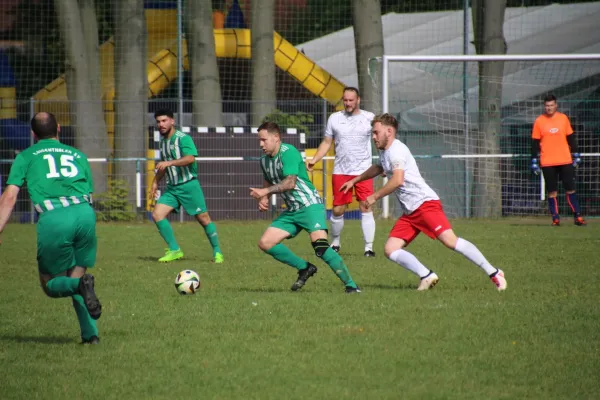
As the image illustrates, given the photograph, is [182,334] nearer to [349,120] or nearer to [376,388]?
[376,388]

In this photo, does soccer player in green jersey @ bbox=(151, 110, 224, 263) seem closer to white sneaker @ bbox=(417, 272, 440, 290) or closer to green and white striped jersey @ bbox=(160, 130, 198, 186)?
green and white striped jersey @ bbox=(160, 130, 198, 186)

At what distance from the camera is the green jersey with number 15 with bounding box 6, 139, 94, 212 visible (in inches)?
268

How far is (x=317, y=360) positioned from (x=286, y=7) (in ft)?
81.1

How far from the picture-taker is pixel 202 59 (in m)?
22.1

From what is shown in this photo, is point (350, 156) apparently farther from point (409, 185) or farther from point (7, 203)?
point (7, 203)

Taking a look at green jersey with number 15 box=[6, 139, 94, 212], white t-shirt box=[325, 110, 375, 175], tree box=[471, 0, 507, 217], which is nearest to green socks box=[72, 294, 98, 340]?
green jersey with number 15 box=[6, 139, 94, 212]

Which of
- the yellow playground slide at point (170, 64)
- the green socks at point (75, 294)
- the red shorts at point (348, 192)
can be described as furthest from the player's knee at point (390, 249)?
the yellow playground slide at point (170, 64)

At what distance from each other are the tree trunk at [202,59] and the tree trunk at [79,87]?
85.7 inches

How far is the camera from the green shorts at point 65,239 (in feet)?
22.1

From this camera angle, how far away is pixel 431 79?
966 inches

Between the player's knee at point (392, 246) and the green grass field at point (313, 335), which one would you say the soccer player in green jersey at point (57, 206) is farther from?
the player's knee at point (392, 246)

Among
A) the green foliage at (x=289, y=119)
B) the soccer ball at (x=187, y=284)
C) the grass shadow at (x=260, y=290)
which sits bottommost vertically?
the grass shadow at (x=260, y=290)

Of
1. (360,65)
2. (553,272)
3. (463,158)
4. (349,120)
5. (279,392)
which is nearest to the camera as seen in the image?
(279,392)

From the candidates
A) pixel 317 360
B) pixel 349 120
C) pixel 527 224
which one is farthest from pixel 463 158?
pixel 317 360
